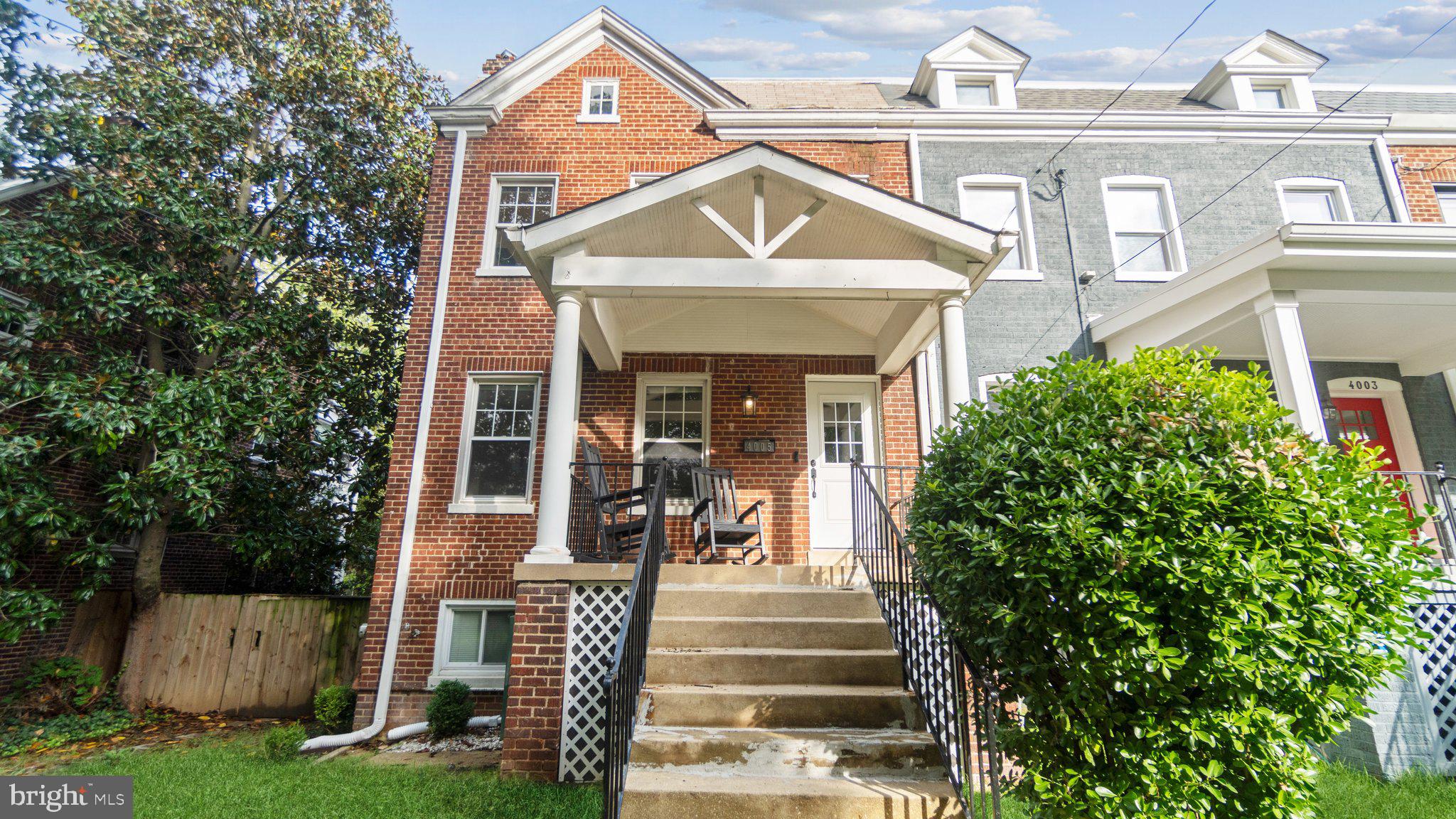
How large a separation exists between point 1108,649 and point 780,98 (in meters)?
9.08

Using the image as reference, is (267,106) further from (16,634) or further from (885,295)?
(885,295)

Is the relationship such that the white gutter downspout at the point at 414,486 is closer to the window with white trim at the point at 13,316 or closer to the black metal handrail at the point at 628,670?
the black metal handrail at the point at 628,670

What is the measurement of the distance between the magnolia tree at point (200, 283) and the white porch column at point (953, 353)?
777 cm

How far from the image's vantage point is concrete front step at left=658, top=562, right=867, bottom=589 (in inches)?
201

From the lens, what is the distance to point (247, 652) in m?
8.09

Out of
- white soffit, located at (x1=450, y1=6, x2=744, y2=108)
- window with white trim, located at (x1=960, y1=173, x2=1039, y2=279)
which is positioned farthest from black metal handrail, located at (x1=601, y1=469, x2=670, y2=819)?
white soffit, located at (x1=450, y1=6, x2=744, y2=108)

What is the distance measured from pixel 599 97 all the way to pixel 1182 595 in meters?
8.89

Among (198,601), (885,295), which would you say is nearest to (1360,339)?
(885,295)

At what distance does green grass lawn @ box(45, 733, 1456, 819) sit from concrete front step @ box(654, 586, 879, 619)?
134 centimetres

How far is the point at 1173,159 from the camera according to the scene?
8.47 metres

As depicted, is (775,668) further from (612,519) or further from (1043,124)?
(1043,124)

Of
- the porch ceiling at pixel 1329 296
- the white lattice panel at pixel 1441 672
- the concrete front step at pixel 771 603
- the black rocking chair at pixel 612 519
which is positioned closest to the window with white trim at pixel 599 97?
the black rocking chair at pixel 612 519

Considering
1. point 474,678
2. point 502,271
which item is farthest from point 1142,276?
point 474,678

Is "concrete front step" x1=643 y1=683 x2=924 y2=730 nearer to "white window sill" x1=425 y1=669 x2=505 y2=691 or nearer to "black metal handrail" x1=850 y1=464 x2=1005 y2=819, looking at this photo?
"black metal handrail" x1=850 y1=464 x2=1005 y2=819
